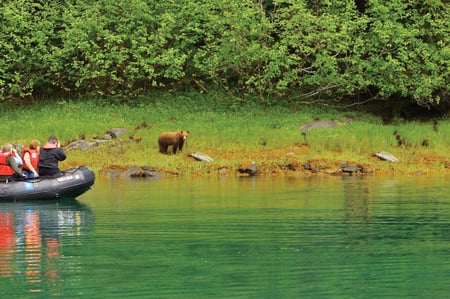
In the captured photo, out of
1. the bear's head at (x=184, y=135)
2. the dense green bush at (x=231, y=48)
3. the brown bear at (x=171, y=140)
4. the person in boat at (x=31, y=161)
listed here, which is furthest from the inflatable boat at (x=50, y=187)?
the dense green bush at (x=231, y=48)

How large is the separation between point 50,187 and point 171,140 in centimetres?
1150

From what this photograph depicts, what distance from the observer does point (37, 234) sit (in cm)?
2295

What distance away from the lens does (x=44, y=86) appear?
4972 cm

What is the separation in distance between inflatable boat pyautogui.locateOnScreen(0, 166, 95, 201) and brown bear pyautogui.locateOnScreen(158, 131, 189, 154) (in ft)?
34.7

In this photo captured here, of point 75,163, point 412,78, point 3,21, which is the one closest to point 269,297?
point 75,163

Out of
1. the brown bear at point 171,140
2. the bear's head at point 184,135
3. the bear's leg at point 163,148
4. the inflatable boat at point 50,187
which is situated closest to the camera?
the inflatable boat at point 50,187

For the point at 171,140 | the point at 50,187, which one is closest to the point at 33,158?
the point at 50,187

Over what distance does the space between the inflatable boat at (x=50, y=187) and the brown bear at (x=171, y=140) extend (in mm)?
10572

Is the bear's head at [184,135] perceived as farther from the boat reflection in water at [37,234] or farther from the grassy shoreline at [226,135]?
the boat reflection in water at [37,234]

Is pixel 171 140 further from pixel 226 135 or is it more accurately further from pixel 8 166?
pixel 8 166

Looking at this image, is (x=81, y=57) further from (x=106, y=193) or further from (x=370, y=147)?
(x=106, y=193)

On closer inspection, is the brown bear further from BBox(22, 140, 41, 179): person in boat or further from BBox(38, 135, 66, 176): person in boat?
BBox(22, 140, 41, 179): person in boat

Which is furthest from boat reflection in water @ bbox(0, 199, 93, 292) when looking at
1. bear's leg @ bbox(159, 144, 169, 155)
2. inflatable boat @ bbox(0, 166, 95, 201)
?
bear's leg @ bbox(159, 144, 169, 155)

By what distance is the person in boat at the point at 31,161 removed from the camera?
30156mm
